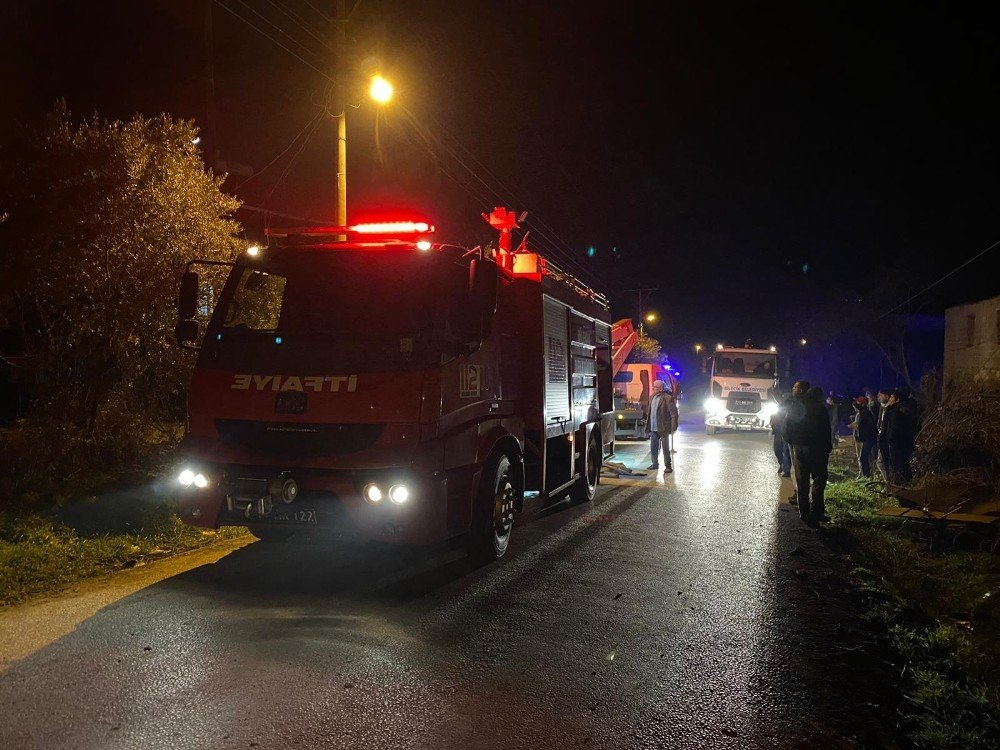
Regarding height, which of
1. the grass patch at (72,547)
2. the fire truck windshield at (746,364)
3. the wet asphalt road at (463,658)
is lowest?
the wet asphalt road at (463,658)

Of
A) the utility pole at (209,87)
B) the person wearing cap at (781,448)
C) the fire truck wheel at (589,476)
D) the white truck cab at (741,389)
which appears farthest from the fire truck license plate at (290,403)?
the white truck cab at (741,389)

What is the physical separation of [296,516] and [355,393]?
1031 mm

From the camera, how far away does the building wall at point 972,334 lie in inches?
891

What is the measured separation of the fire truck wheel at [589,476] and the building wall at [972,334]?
13.7 metres

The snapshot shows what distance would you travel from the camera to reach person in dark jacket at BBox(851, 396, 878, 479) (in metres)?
12.2

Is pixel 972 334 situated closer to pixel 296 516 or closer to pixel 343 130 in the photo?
pixel 343 130

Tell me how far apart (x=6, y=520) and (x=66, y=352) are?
2.38m

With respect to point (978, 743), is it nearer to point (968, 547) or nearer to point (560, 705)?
point (560, 705)

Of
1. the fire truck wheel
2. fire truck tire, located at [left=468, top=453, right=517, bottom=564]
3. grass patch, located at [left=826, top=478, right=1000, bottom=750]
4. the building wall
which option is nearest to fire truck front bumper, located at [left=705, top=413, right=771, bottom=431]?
the building wall

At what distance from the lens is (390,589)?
5.70m

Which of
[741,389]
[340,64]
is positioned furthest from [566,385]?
[741,389]

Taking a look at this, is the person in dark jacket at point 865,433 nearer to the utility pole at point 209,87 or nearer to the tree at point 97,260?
the tree at point 97,260

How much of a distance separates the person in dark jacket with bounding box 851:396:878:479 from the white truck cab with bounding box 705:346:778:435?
9.90 m

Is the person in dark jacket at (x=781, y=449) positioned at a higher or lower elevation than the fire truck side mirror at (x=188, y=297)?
lower
